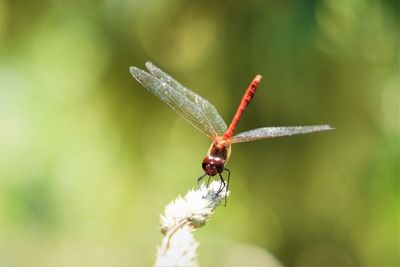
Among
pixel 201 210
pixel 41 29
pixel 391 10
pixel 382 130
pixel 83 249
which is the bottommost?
pixel 201 210

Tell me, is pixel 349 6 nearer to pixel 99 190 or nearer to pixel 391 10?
pixel 391 10

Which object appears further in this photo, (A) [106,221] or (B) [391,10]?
(A) [106,221]

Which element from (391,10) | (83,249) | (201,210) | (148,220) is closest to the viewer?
(201,210)

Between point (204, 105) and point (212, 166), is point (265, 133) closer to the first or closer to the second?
point (212, 166)

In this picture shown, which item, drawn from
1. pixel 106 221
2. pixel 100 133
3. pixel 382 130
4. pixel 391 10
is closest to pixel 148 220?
pixel 106 221

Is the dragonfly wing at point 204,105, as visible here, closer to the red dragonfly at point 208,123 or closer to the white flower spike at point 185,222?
the red dragonfly at point 208,123


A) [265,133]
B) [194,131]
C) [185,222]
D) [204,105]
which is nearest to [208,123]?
[204,105]

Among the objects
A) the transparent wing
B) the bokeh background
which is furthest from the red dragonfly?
the bokeh background

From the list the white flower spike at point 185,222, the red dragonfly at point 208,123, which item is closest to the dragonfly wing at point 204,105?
the red dragonfly at point 208,123
